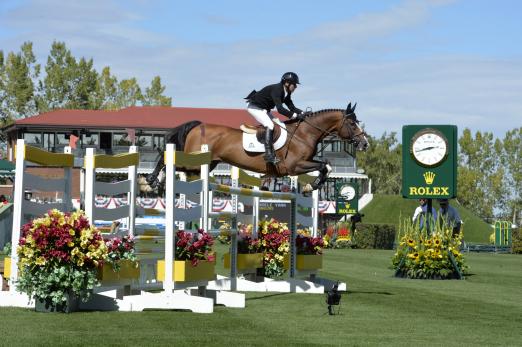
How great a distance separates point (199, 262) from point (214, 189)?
A: 4.34ft

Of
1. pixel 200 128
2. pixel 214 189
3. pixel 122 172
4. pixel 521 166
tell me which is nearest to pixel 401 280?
pixel 200 128

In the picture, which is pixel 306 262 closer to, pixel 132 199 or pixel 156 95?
pixel 132 199

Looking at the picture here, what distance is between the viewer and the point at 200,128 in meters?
18.1

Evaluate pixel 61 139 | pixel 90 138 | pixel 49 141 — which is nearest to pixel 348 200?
pixel 90 138

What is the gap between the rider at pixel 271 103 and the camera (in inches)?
639

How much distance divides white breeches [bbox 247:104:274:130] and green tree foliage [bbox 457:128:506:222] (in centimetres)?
8645

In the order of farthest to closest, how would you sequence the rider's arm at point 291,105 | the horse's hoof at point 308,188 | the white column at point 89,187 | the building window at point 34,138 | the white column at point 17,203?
the building window at point 34,138
the horse's hoof at point 308,188
the rider's arm at point 291,105
the white column at point 89,187
the white column at point 17,203

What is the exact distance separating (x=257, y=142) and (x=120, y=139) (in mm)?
75424

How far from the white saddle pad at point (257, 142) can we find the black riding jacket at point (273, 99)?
1.45 ft

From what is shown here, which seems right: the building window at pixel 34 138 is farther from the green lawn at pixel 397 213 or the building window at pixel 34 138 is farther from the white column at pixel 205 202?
the white column at pixel 205 202

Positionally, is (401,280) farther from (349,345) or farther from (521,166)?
(521,166)

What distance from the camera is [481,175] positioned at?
339 ft

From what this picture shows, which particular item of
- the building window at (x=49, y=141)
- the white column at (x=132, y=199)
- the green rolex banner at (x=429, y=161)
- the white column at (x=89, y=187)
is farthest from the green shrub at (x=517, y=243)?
the building window at (x=49, y=141)

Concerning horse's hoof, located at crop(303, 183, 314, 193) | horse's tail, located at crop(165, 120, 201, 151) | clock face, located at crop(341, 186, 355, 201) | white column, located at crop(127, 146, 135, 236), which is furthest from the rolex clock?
white column, located at crop(127, 146, 135, 236)
